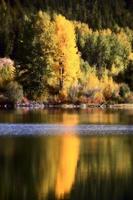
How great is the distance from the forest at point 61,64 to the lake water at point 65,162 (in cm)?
3560

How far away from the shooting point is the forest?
286 feet

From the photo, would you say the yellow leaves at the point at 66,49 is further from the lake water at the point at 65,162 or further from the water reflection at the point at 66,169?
the water reflection at the point at 66,169

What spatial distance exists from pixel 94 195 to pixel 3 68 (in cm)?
6739

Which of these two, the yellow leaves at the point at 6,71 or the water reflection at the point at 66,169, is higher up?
the yellow leaves at the point at 6,71

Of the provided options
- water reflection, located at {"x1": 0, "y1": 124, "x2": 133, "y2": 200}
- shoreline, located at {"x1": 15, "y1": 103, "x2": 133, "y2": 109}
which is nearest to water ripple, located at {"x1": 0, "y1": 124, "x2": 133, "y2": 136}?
water reflection, located at {"x1": 0, "y1": 124, "x2": 133, "y2": 200}

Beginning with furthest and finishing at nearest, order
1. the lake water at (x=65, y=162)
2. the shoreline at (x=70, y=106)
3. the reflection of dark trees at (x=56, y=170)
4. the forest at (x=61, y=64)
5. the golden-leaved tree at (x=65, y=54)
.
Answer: the golden-leaved tree at (x=65, y=54)
the forest at (x=61, y=64)
the shoreline at (x=70, y=106)
the lake water at (x=65, y=162)
the reflection of dark trees at (x=56, y=170)

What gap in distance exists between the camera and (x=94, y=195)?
80.2 feet

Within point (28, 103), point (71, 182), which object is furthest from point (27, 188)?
point (28, 103)

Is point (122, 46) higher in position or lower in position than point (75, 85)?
higher

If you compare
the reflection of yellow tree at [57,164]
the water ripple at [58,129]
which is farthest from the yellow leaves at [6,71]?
the reflection of yellow tree at [57,164]

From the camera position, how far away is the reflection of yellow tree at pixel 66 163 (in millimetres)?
25812

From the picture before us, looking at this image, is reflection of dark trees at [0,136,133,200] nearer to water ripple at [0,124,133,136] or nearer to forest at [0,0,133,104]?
water ripple at [0,124,133,136]

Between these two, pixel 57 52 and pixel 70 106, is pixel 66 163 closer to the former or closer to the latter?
pixel 70 106

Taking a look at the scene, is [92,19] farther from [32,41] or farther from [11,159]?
[11,159]
